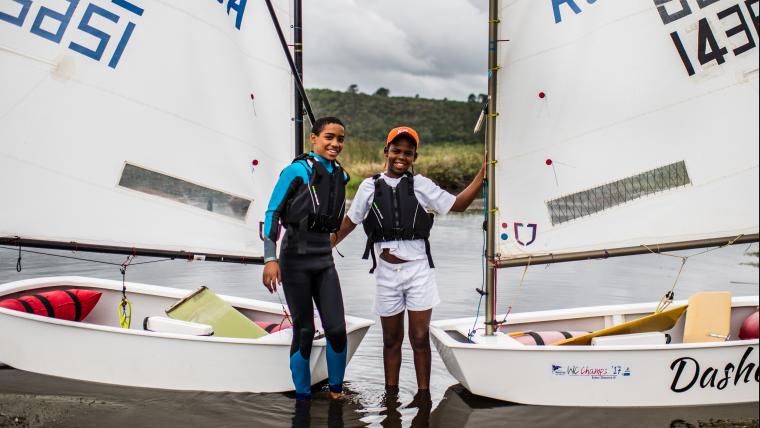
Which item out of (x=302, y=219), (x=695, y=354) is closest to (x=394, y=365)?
(x=302, y=219)

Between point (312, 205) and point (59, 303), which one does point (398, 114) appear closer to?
point (59, 303)

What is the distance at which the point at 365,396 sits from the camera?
15.6ft

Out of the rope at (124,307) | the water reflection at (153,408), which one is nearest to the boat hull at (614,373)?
the water reflection at (153,408)

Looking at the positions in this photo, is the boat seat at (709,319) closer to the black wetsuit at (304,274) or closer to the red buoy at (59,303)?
the black wetsuit at (304,274)

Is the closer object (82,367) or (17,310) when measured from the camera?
(82,367)

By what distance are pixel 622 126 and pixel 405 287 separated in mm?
1714

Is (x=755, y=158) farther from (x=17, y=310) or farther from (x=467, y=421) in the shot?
(x=17, y=310)

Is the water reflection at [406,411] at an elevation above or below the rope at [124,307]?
below

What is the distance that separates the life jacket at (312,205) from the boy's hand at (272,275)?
0.20 metres

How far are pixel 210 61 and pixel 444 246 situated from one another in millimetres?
10222

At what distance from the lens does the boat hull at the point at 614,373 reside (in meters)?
4.29

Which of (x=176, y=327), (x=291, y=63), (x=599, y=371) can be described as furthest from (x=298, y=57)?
(x=599, y=371)

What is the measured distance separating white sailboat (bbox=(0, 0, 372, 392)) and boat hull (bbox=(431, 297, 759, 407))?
3.13 feet

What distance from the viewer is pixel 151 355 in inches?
184
